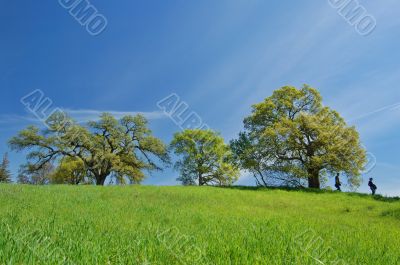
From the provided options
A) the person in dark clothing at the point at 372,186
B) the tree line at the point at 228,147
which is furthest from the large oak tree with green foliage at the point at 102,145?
the person in dark clothing at the point at 372,186

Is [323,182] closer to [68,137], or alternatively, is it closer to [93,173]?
[93,173]

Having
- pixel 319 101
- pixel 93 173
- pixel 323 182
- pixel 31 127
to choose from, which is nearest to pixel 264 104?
pixel 319 101

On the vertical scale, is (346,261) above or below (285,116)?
below

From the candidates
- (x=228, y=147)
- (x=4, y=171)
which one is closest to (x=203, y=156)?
(x=228, y=147)

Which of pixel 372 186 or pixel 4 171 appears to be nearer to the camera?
pixel 372 186

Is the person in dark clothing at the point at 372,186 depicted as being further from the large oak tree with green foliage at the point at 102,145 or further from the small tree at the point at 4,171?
Answer: the small tree at the point at 4,171

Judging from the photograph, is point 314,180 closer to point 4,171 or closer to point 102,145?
point 102,145

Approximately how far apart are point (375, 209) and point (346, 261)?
23.3 metres

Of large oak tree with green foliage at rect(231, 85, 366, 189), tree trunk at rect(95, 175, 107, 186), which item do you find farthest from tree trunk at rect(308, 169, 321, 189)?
tree trunk at rect(95, 175, 107, 186)

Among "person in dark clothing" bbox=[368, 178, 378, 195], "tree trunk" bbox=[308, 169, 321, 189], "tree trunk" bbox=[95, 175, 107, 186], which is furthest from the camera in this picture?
"tree trunk" bbox=[95, 175, 107, 186]

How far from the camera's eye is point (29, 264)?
360cm

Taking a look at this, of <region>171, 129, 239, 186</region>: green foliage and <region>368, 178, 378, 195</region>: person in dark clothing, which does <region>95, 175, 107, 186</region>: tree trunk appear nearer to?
<region>171, 129, 239, 186</region>: green foliage

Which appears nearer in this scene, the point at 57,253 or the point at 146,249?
the point at 57,253

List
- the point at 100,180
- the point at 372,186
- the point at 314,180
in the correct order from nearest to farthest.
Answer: the point at 372,186 < the point at 314,180 < the point at 100,180
